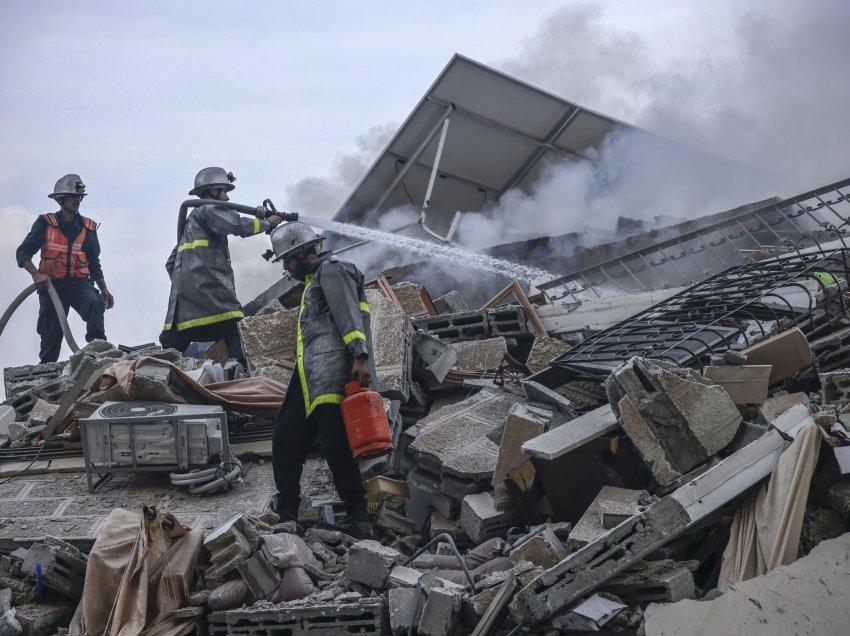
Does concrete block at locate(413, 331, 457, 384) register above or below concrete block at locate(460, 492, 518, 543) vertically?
above

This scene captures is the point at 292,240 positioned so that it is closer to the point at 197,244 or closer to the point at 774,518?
the point at 197,244

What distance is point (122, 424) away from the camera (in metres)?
4.94

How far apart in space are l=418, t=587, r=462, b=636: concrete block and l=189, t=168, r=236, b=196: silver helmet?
4698 millimetres

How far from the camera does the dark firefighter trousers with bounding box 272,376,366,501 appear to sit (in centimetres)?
470

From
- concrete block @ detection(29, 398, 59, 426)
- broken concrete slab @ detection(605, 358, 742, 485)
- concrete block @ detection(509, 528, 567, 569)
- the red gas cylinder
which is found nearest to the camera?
concrete block @ detection(509, 528, 567, 569)

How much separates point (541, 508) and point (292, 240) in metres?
1.95

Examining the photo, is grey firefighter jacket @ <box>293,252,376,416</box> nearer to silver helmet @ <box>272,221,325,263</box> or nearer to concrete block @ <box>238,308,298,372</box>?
silver helmet @ <box>272,221,325,263</box>

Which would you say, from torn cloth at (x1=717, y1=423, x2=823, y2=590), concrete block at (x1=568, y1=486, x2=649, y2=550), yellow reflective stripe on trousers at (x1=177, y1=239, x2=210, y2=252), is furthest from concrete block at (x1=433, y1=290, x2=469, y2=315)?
torn cloth at (x1=717, y1=423, x2=823, y2=590)

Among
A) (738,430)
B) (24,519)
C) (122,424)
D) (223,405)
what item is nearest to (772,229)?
(738,430)

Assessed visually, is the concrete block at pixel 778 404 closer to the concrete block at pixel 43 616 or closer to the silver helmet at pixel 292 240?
the silver helmet at pixel 292 240

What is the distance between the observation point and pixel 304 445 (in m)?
4.86

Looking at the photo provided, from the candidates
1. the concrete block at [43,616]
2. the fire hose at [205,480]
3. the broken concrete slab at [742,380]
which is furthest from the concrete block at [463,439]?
the concrete block at [43,616]

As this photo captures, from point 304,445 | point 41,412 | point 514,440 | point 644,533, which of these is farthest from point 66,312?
point 644,533

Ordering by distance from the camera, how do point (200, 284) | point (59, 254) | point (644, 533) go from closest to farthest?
point (644, 533) → point (200, 284) → point (59, 254)
